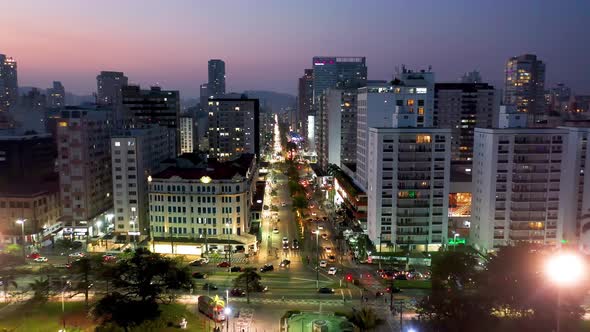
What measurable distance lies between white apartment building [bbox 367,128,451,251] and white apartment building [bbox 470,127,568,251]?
6.26 m

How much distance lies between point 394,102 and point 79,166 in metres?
55.6

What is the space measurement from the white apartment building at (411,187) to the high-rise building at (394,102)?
1300 centimetres

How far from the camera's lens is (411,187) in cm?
6719

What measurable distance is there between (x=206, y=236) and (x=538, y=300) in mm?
45266

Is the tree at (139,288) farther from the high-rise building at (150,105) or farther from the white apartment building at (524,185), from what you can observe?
the high-rise building at (150,105)

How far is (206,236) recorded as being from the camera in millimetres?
70312

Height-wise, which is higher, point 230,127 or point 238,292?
point 230,127

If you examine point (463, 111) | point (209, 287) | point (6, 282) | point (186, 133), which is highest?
point (463, 111)

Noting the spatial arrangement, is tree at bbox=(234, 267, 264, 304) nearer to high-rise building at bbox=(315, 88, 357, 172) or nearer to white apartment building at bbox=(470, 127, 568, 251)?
white apartment building at bbox=(470, 127, 568, 251)

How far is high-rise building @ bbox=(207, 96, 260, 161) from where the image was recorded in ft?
493

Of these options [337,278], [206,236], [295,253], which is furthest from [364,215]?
[206,236]

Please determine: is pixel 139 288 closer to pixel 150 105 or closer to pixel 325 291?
pixel 325 291

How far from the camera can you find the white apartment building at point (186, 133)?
7475 inches

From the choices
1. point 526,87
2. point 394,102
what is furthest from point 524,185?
point 526,87
